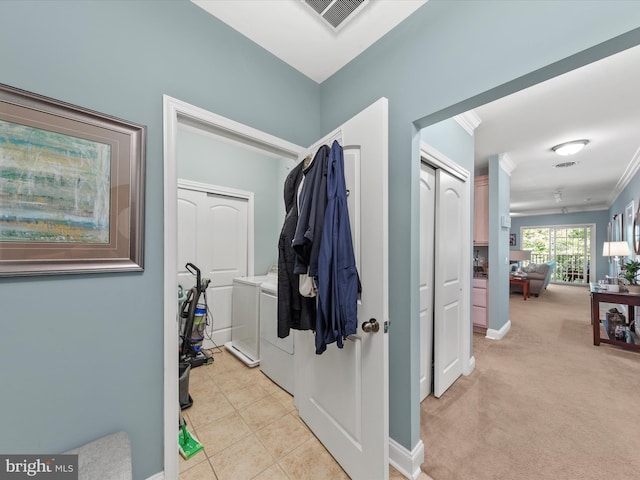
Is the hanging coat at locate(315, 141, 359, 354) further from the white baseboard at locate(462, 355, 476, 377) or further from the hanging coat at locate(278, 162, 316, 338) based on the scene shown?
the white baseboard at locate(462, 355, 476, 377)

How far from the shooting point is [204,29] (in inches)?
55.1

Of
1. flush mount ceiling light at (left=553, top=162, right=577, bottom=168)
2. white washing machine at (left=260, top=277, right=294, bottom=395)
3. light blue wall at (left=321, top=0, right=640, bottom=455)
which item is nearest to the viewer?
light blue wall at (left=321, top=0, right=640, bottom=455)

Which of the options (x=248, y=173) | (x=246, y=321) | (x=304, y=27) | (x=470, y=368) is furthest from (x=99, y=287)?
(x=470, y=368)

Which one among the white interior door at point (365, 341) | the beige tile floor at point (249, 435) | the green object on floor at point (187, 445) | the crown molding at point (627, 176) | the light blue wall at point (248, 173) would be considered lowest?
the beige tile floor at point (249, 435)

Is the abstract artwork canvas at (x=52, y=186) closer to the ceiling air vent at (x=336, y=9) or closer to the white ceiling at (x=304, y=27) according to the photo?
the white ceiling at (x=304, y=27)

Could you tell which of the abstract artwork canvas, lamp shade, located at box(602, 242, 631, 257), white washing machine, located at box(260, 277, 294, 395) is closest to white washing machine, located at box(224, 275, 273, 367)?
white washing machine, located at box(260, 277, 294, 395)

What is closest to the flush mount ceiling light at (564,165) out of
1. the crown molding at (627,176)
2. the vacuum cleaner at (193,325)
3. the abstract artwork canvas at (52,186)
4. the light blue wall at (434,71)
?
the crown molding at (627,176)

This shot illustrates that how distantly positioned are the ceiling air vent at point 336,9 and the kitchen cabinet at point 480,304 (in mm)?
3705

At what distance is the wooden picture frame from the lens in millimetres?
934

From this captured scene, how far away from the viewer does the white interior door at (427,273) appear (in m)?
2.10

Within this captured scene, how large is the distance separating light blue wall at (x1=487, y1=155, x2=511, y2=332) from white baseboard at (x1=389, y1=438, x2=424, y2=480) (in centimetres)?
280

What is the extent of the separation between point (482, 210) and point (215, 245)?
3.92m

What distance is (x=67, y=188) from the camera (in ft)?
3.39

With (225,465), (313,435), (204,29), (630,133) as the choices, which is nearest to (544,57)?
(204,29)
